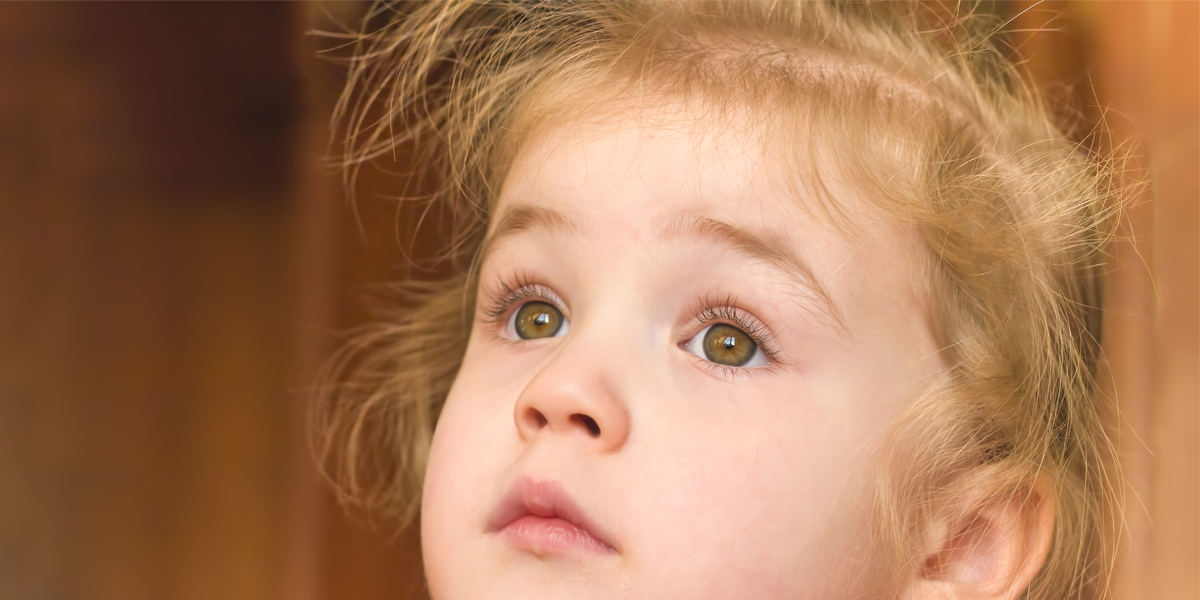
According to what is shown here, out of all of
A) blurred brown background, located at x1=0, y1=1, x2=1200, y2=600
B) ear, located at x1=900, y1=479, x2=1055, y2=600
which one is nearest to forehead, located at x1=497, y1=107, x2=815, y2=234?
ear, located at x1=900, y1=479, x2=1055, y2=600

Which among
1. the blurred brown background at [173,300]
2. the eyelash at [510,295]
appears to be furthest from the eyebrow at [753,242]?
the blurred brown background at [173,300]

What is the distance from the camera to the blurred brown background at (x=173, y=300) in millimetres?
984

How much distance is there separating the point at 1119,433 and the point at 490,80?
1.62ft

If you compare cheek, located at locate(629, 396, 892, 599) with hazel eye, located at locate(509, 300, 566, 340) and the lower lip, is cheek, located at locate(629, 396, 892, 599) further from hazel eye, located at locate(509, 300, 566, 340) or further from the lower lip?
hazel eye, located at locate(509, 300, 566, 340)

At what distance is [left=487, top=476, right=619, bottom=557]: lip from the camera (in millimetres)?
521

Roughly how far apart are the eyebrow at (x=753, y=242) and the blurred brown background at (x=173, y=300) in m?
0.43


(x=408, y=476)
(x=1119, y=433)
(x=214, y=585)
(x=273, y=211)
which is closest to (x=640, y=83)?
(x=1119, y=433)

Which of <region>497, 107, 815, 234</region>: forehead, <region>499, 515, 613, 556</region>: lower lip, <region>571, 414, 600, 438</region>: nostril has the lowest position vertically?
<region>499, 515, 613, 556</region>: lower lip

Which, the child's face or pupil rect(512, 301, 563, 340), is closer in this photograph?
the child's face

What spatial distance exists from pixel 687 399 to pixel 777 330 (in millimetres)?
68

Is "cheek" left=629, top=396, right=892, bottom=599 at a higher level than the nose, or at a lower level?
lower

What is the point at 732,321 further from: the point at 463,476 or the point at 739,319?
the point at 463,476

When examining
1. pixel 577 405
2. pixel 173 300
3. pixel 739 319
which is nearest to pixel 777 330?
pixel 739 319

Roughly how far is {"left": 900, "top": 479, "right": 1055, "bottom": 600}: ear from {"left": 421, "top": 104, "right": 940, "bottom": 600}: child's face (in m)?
0.04
